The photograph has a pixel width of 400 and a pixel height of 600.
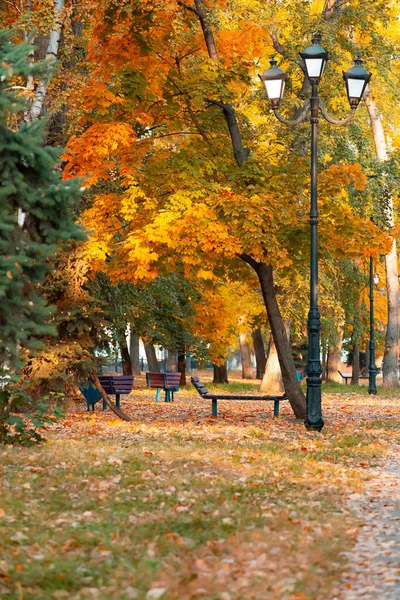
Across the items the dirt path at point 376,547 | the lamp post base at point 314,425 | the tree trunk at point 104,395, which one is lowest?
the dirt path at point 376,547

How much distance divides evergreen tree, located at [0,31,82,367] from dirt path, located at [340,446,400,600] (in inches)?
132

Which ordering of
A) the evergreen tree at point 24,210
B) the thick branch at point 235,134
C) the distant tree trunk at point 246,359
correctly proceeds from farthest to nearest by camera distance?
the distant tree trunk at point 246,359 < the thick branch at point 235,134 < the evergreen tree at point 24,210

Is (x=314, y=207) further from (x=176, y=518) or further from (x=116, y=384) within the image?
(x=176, y=518)

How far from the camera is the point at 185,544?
8.11 m

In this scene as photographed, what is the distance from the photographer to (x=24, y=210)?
9844 millimetres

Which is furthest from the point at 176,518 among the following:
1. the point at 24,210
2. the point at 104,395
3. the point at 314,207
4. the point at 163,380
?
the point at 163,380

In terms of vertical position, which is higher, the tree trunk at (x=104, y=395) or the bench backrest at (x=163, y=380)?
the bench backrest at (x=163, y=380)

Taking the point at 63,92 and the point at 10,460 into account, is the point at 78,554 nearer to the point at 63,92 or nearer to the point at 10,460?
the point at 10,460

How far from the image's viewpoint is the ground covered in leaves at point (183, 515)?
6992 mm

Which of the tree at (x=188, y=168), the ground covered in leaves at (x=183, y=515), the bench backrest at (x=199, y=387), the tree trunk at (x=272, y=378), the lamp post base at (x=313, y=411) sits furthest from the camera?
the tree trunk at (x=272, y=378)

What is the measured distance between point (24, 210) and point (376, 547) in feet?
14.0

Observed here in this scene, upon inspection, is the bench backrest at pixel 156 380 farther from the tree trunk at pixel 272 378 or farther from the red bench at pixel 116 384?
the tree trunk at pixel 272 378

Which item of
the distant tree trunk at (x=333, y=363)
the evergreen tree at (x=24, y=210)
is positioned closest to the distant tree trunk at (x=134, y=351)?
the distant tree trunk at (x=333, y=363)

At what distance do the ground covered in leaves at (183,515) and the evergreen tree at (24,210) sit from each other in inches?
63.6
